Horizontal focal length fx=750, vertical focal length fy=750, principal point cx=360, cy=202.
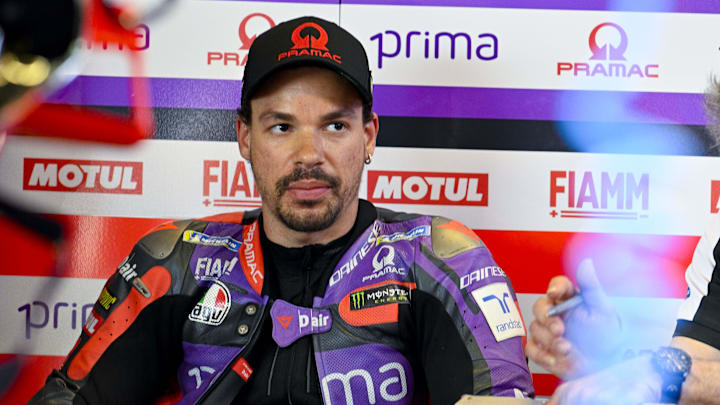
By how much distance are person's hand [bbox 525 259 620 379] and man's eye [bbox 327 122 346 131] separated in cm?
57

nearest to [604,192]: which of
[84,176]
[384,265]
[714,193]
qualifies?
[714,193]

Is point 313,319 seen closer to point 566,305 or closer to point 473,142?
Answer: point 566,305

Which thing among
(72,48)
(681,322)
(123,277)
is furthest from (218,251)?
(72,48)

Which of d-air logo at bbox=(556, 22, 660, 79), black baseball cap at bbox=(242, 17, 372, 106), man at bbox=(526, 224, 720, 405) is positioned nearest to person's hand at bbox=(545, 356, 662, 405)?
man at bbox=(526, 224, 720, 405)

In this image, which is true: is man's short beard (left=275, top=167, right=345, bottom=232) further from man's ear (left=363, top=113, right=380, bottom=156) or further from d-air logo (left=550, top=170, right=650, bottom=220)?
d-air logo (left=550, top=170, right=650, bottom=220)

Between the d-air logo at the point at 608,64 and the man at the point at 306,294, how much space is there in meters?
0.65

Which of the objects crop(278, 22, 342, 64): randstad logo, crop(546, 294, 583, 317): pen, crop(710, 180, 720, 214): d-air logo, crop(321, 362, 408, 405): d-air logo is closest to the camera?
crop(546, 294, 583, 317): pen

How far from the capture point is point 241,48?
1805 mm

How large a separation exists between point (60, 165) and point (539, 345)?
4.47 feet

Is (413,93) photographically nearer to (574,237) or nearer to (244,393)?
(574,237)

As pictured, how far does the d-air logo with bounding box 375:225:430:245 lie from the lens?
1327 millimetres

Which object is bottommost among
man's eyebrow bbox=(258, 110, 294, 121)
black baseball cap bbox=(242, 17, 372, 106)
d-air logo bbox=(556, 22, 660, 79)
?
man's eyebrow bbox=(258, 110, 294, 121)

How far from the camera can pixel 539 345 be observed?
2.87ft

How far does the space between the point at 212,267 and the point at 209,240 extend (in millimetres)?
70
